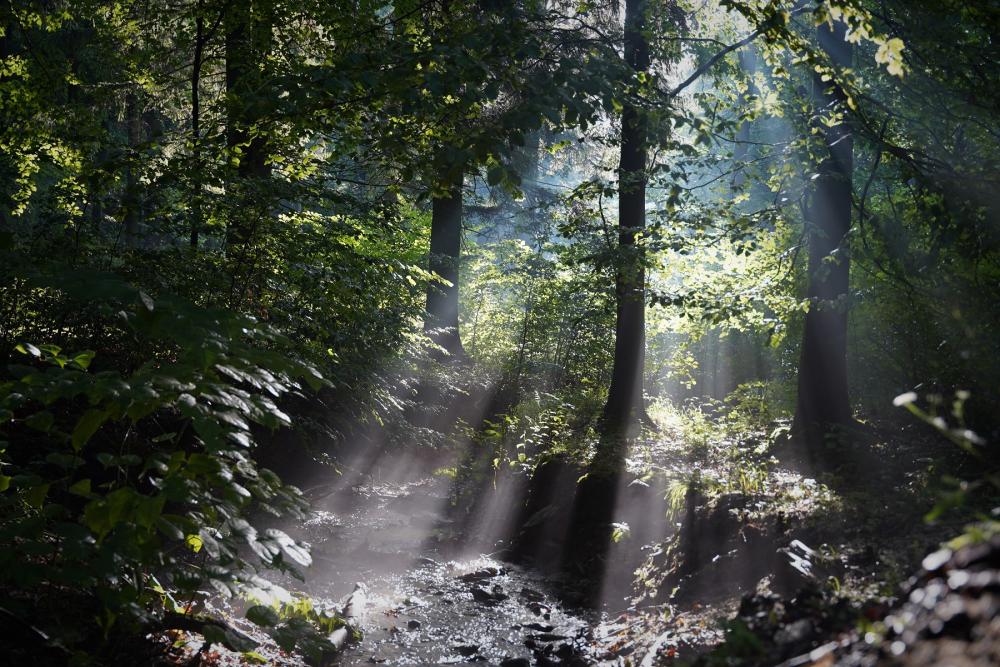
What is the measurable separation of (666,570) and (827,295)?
147 inches

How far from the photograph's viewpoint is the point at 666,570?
639 centimetres

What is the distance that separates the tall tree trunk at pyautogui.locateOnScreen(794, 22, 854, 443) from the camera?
300 inches

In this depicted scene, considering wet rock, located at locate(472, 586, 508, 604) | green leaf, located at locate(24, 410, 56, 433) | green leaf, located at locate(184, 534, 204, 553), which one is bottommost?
wet rock, located at locate(472, 586, 508, 604)

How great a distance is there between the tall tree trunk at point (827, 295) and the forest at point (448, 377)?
0.05 metres

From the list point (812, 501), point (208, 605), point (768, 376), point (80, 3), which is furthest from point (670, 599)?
point (768, 376)

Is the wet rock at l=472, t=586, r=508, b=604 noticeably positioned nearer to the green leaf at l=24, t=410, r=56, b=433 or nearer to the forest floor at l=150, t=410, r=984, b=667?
the forest floor at l=150, t=410, r=984, b=667

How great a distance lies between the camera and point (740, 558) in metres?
5.58

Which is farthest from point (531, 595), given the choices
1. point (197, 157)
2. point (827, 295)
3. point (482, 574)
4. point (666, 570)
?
point (197, 157)

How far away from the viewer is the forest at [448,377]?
2.78 metres

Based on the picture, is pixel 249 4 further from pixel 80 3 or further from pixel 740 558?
pixel 740 558

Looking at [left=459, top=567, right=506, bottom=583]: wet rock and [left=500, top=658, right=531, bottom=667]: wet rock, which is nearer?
[left=500, top=658, right=531, bottom=667]: wet rock

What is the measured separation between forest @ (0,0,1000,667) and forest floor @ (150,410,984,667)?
40 mm

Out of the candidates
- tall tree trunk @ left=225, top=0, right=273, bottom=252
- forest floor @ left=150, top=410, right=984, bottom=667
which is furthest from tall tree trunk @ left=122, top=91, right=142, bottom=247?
forest floor @ left=150, top=410, right=984, bottom=667

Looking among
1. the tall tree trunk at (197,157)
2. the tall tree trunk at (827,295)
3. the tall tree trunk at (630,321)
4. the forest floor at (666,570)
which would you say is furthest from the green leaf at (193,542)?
the tall tree trunk at (630,321)
